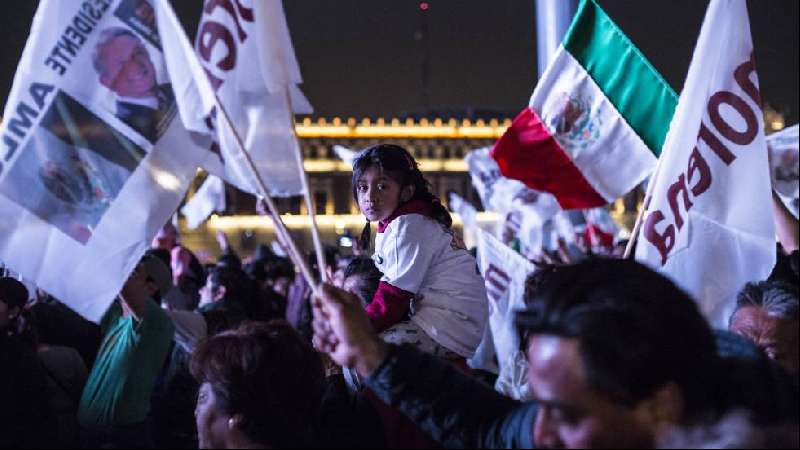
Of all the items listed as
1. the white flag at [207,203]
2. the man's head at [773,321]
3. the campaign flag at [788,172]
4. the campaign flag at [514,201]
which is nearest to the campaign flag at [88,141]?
the man's head at [773,321]

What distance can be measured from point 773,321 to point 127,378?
7.42ft

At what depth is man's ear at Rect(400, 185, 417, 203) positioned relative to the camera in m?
3.35

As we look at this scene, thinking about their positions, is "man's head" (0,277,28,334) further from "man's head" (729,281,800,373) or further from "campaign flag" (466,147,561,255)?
"campaign flag" (466,147,561,255)

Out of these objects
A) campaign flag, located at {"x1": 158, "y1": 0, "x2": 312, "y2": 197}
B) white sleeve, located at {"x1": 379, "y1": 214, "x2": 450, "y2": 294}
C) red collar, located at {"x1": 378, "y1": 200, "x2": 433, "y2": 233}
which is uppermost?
campaign flag, located at {"x1": 158, "y1": 0, "x2": 312, "y2": 197}

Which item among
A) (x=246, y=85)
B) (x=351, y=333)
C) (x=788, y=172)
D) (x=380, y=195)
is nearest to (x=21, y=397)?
(x=380, y=195)

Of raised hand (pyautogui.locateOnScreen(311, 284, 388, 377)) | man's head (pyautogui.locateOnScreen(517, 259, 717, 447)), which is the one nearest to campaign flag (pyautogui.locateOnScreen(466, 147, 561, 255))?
raised hand (pyautogui.locateOnScreen(311, 284, 388, 377))

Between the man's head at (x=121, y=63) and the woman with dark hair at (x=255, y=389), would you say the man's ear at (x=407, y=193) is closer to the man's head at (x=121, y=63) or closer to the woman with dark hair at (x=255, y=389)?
the man's head at (x=121, y=63)

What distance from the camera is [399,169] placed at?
333 centimetres

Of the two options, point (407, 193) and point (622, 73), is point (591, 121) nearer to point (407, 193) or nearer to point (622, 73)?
→ point (622, 73)

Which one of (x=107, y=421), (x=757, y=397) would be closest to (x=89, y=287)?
(x=107, y=421)

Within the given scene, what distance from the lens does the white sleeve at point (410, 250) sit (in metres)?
3.05

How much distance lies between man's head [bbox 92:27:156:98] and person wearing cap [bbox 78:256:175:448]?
902 millimetres

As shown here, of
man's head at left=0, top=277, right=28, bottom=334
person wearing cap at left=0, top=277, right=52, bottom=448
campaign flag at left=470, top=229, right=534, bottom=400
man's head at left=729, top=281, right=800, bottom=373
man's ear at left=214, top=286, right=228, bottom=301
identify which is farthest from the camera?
campaign flag at left=470, top=229, right=534, bottom=400

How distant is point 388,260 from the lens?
312 centimetres
